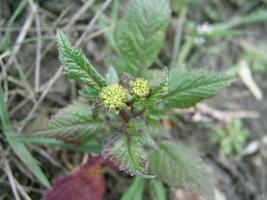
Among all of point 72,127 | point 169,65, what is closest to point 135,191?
point 72,127

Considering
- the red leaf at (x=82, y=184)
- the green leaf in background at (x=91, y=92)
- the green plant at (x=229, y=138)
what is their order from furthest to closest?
the green plant at (x=229, y=138) < the red leaf at (x=82, y=184) < the green leaf in background at (x=91, y=92)

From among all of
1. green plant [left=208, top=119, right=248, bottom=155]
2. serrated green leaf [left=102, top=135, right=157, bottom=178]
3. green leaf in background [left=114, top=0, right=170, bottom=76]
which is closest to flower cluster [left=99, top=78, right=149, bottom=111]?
serrated green leaf [left=102, top=135, right=157, bottom=178]

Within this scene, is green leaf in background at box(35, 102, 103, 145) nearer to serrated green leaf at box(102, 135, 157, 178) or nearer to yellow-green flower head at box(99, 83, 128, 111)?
serrated green leaf at box(102, 135, 157, 178)

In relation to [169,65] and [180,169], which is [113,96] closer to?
[180,169]

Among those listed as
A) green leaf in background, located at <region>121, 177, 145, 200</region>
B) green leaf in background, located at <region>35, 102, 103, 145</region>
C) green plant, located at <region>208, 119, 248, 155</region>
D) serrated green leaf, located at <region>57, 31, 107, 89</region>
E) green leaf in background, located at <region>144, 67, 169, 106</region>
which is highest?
serrated green leaf, located at <region>57, 31, 107, 89</region>

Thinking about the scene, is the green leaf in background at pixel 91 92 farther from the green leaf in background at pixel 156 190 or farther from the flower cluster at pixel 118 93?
the green leaf in background at pixel 156 190

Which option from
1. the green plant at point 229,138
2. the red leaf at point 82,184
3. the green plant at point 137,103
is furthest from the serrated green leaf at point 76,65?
the green plant at point 229,138
